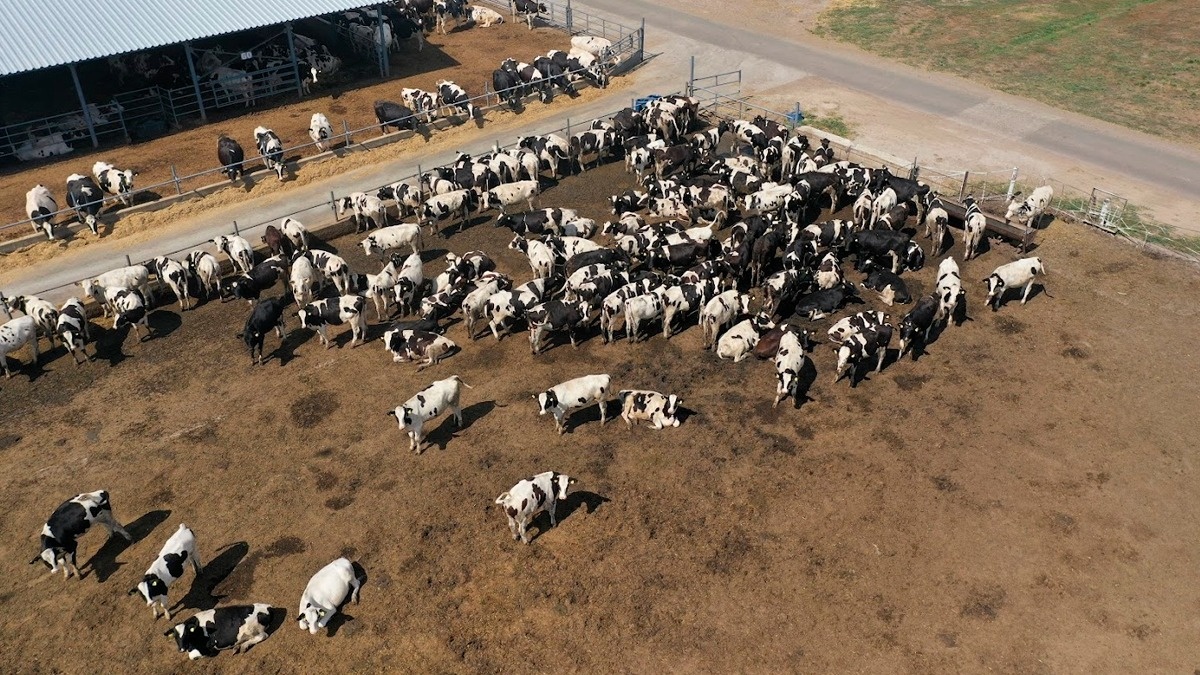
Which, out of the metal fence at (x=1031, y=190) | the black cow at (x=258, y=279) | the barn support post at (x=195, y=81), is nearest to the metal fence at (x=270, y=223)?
the black cow at (x=258, y=279)

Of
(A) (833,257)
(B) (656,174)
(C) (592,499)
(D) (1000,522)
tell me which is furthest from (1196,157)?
(C) (592,499)

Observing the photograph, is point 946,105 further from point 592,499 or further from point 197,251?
point 197,251

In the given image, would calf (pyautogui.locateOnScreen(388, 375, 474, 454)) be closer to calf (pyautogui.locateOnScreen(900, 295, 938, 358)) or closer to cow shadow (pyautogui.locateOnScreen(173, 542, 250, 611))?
cow shadow (pyautogui.locateOnScreen(173, 542, 250, 611))

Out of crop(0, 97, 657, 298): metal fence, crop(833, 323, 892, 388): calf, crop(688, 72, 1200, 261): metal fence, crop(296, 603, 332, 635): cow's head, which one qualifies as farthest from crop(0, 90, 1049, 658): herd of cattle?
crop(688, 72, 1200, 261): metal fence

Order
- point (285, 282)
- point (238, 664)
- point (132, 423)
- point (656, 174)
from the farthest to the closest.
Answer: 1. point (656, 174)
2. point (285, 282)
3. point (132, 423)
4. point (238, 664)

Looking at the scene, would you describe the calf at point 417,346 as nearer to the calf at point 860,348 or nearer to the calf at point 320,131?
the calf at point 860,348

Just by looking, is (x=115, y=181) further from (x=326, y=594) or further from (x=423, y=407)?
(x=326, y=594)
